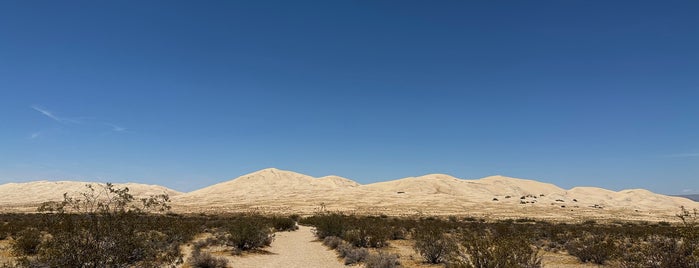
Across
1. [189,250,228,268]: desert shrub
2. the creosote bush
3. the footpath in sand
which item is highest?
the creosote bush

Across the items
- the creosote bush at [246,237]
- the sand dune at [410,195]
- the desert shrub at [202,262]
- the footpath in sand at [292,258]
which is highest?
the sand dune at [410,195]

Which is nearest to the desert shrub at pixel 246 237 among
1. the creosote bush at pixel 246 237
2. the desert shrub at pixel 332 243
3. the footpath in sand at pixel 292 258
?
the creosote bush at pixel 246 237

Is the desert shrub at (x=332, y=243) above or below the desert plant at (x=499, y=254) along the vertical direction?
below

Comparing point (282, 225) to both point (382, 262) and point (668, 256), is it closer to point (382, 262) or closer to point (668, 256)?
point (382, 262)

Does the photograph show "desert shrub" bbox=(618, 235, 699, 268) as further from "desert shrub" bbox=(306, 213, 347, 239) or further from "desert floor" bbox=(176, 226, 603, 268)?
"desert shrub" bbox=(306, 213, 347, 239)

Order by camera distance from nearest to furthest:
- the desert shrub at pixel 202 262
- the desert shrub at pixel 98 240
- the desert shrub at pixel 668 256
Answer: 1. the desert shrub at pixel 98 240
2. the desert shrub at pixel 668 256
3. the desert shrub at pixel 202 262

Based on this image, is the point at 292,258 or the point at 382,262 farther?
the point at 292,258

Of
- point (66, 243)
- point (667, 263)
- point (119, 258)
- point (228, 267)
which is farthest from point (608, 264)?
point (66, 243)

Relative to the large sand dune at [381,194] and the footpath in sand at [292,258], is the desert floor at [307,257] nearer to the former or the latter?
the footpath in sand at [292,258]

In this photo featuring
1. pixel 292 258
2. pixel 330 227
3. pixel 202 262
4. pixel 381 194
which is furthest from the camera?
pixel 381 194

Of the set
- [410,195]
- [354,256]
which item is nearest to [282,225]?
[354,256]

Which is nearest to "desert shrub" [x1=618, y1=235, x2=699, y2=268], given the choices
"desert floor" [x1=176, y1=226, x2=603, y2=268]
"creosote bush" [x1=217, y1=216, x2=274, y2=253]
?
"desert floor" [x1=176, y1=226, x2=603, y2=268]

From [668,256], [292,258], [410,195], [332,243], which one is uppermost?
[410,195]

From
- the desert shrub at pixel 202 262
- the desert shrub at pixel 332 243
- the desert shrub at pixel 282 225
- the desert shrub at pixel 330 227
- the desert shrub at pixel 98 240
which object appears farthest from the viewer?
the desert shrub at pixel 282 225
